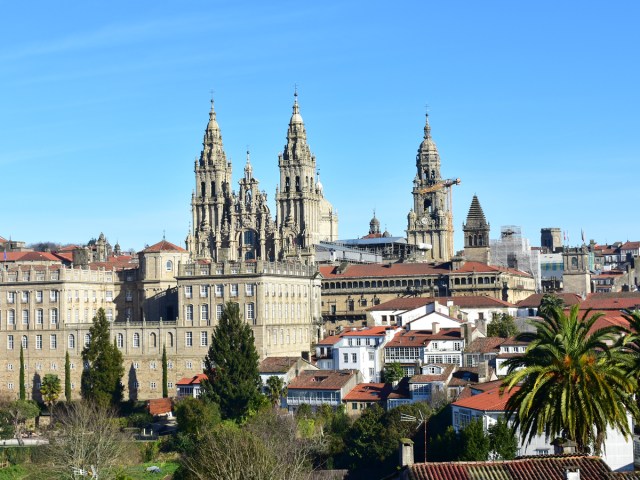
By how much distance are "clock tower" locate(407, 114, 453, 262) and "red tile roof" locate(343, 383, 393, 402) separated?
278 feet

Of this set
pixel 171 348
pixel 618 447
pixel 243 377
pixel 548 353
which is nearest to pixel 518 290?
pixel 171 348

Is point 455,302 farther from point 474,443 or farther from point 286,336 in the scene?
point 474,443

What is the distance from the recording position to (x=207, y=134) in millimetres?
175125

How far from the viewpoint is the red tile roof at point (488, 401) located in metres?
65.5

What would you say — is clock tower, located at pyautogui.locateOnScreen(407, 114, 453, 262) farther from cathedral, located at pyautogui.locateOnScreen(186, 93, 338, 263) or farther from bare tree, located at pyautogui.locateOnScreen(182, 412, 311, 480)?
bare tree, located at pyautogui.locateOnScreen(182, 412, 311, 480)

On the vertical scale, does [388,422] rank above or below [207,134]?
below

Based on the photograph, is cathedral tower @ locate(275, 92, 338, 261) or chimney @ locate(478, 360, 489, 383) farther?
Answer: cathedral tower @ locate(275, 92, 338, 261)

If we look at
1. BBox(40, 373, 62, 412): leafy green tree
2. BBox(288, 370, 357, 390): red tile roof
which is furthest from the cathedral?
BBox(288, 370, 357, 390): red tile roof

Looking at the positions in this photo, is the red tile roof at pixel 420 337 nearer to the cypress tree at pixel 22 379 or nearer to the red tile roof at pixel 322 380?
the red tile roof at pixel 322 380

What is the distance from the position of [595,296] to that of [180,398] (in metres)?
48.4

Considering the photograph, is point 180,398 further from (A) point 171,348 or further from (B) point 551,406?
(B) point 551,406

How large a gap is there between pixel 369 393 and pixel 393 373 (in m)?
3.42

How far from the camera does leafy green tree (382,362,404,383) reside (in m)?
93.2

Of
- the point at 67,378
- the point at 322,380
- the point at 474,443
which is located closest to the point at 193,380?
the point at 322,380
